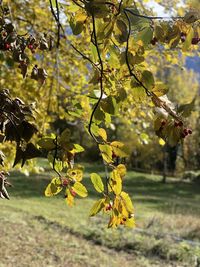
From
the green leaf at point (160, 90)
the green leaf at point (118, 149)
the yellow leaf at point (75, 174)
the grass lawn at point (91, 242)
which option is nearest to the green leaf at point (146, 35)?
the green leaf at point (160, 90)

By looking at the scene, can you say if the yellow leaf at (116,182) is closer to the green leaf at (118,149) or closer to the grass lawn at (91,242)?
the green leaf at (118,149)

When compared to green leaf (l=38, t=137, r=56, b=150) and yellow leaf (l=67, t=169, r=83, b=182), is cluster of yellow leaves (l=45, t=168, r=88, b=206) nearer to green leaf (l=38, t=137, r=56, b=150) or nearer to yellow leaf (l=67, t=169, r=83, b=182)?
yellow leaf (l=67, t=169, r=83, b=182)

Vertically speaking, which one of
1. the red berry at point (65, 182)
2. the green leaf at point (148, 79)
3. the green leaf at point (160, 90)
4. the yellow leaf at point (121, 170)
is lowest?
the red berry at point (65, 182)

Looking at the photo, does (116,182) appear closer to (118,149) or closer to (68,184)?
(118,149)

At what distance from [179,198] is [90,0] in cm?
2173

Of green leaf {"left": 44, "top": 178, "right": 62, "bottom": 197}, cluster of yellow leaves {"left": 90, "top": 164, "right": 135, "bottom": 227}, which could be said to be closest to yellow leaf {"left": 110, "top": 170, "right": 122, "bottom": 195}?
cluster of yellow leaves {"left": 90, "top": 164, "right": 135, "bottom": 227}

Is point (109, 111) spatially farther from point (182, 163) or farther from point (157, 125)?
point (182, 163)

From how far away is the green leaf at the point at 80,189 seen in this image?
150 cm

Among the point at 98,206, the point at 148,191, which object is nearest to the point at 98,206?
the point at 98,206

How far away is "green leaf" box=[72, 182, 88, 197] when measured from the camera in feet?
Answer: 4.93

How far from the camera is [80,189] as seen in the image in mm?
1513

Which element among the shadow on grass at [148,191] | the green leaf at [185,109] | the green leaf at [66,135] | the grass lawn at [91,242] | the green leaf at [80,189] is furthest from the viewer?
the shadow on grass at [148,191]

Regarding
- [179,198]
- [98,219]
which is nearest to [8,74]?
[98,219]

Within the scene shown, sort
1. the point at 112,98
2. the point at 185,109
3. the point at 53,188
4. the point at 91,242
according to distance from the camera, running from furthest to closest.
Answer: the point at 91,242 < the point at 53,188 < the point at 112,98 < the point at 185,109
